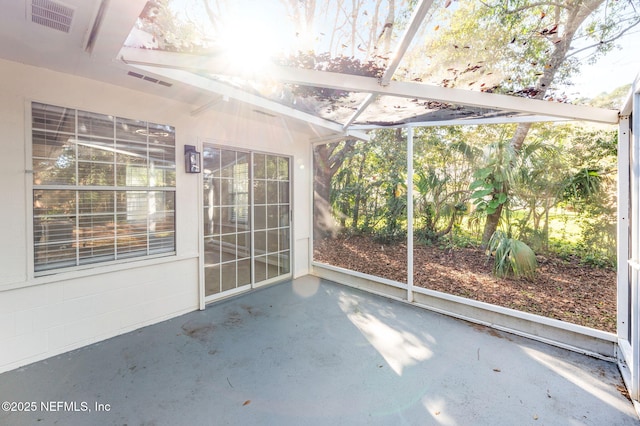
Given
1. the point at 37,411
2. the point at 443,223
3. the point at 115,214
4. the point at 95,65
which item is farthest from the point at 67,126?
the point at 443,223

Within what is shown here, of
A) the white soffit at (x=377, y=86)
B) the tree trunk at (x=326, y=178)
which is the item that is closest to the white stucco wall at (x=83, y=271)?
the white soffit at (x=377, y=86)

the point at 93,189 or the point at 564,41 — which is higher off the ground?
the point at 564,41

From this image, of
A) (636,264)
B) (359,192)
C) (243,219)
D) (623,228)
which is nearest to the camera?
(636,264)

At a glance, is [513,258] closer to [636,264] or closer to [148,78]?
[636,264]

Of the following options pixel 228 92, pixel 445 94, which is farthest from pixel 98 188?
pixel 445 94

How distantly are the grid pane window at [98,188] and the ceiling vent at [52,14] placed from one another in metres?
1.02

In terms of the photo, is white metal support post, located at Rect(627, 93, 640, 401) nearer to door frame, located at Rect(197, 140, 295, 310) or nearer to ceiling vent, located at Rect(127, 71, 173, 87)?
door frame, located at Rect(197, 140, 295, 310)

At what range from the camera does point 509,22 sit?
5.93 feet

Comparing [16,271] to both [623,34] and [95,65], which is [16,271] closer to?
[95,65]

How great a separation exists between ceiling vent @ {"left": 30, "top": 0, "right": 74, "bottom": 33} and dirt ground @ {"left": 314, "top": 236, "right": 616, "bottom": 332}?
4.44 meters

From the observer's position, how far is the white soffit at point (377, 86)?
184cm

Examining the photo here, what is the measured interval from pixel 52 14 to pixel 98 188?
1542mm

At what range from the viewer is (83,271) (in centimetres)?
258

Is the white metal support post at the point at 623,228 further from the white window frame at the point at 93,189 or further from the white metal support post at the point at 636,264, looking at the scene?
the white window frame at the point at 93,189
